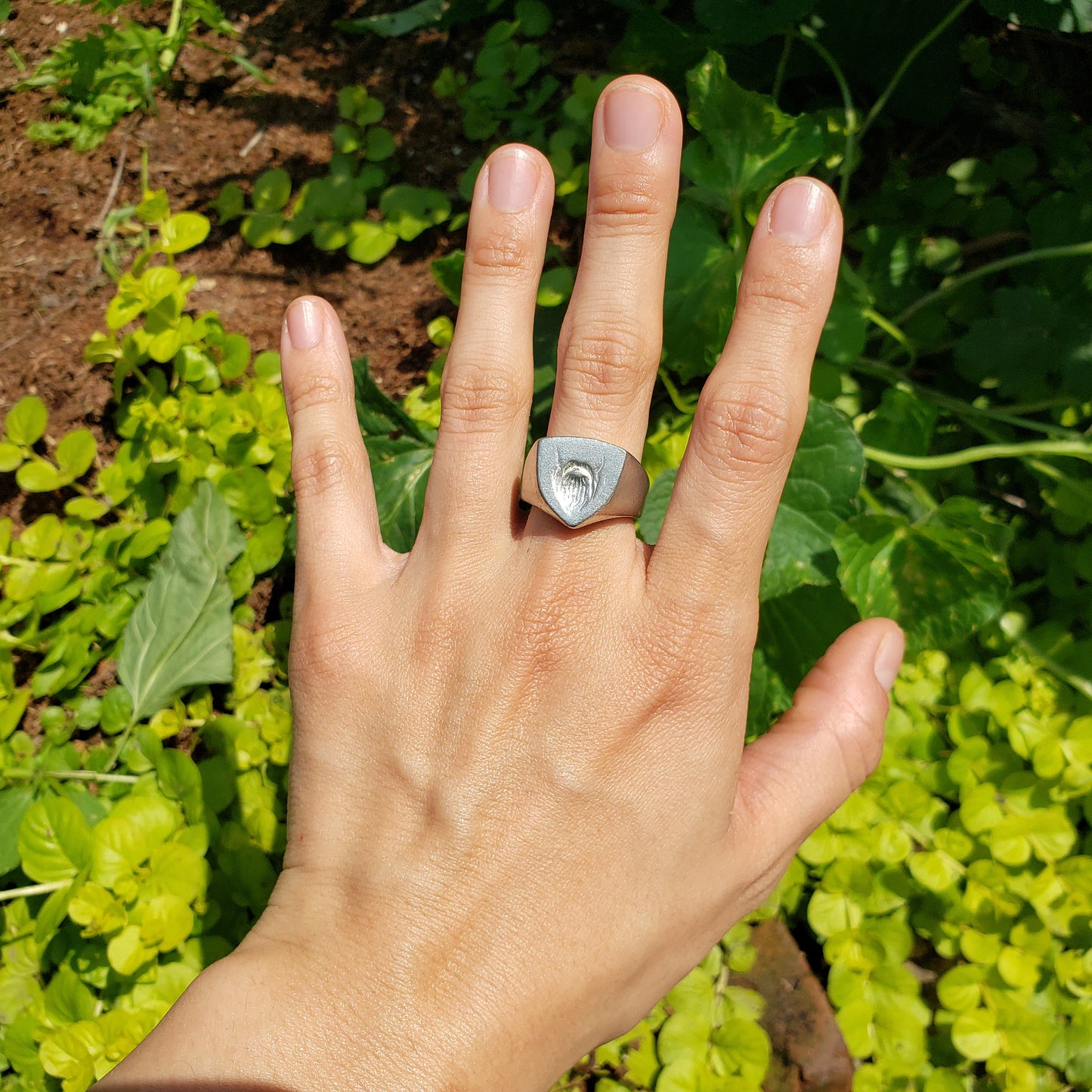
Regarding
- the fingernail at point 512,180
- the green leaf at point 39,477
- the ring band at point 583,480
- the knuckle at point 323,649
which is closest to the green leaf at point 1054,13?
the fingernail at point 512,180

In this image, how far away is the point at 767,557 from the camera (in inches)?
75.2

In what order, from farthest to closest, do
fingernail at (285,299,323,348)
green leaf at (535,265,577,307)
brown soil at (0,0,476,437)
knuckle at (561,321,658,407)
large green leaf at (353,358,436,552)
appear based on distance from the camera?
brown soil at (0,0,476,437), green leaf at (535,265,577,307), large green leaf at (353,358,436,552), fingernail at (285,299,323,348), knuckle at (561,321,658,407)

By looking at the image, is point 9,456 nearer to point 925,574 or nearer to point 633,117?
point 633,117

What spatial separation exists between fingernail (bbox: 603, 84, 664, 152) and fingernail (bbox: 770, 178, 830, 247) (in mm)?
245

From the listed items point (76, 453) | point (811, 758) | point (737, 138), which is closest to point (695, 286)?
point (737, 138)

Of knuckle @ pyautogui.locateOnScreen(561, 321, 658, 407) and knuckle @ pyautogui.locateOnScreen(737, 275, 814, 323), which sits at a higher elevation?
knuckle @ pyautogui.locateOnScreen(737, 275, 814, 323)

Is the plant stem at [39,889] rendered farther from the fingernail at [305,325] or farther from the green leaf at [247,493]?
the fingernail at [305,325]

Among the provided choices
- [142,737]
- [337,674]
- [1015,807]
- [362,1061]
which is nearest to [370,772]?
[337,674]

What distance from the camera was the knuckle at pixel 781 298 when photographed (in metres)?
1.46

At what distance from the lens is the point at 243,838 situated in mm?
2061

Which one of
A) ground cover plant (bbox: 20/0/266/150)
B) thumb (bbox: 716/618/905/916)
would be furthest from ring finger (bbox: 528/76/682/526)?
ground cover plant (bbox: 20/0/266/150)

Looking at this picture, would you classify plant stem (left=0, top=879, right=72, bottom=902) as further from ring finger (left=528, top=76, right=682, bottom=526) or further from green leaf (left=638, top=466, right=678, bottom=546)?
green leaf (left=638, top=466, right=678, bottom=546)

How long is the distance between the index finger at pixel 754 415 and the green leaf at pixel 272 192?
185 centimetres

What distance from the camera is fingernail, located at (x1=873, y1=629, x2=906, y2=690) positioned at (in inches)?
66.2
